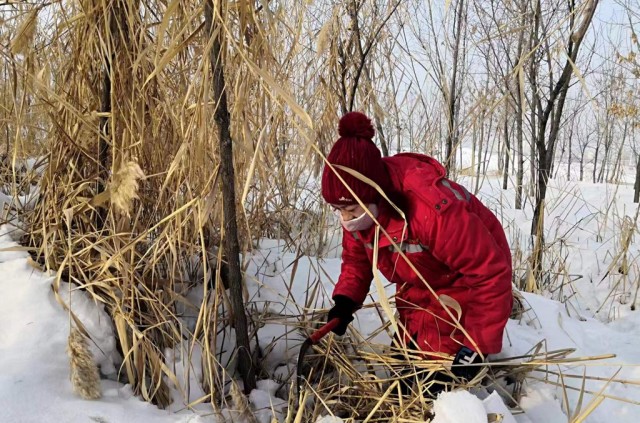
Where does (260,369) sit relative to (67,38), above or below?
below

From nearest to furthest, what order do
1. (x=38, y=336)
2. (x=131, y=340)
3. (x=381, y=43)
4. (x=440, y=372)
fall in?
1. (x=38, y=336)
2. (x=131, y=340)
3. (x=440, y=372)
4. (x=381, y=43)

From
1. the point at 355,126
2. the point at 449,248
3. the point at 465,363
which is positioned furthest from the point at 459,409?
the point at 355,126

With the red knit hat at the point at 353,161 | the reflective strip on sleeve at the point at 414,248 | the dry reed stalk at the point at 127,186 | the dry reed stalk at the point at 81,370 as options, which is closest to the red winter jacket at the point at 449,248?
the reflective strip on sleeve at the point at 414,248

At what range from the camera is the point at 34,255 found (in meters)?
1.36

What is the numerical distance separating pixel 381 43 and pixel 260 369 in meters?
1.69

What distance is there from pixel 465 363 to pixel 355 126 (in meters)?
0.69

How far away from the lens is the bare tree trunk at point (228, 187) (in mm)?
1000

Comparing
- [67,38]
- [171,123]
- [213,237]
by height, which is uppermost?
[67,38]

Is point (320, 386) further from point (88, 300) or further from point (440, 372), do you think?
point (88, 300)

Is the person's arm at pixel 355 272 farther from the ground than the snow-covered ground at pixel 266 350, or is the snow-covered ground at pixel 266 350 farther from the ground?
the person's arm at pixel 355 272

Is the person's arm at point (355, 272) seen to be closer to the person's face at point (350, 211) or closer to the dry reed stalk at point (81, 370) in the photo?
the person's face at point (350, 211)

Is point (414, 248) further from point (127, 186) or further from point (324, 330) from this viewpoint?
point (127, 186)

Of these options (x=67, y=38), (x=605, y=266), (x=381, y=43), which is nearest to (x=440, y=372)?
(x=67, y=38)

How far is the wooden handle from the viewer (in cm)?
130
